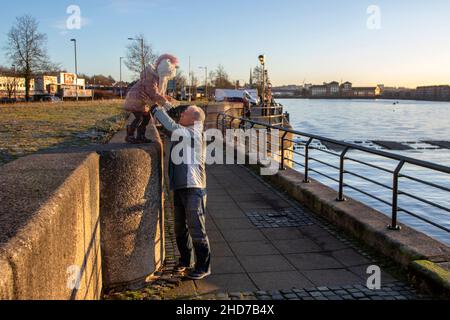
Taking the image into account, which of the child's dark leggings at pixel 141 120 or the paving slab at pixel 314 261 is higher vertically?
the child's dark leggings at pixel 141 120

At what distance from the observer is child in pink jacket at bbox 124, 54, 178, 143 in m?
4.47

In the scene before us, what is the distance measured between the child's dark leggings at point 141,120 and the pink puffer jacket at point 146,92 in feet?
0.22

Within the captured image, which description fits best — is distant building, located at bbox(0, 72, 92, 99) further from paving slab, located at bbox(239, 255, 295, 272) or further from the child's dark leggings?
paving slab, located at bbox(239, 255, 295, 272)

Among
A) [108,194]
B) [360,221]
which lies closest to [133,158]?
[108,194]

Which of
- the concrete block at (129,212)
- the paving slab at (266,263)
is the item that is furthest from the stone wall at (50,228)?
the paving slab at (266,263)

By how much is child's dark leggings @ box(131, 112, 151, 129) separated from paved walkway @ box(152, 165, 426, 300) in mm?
1486

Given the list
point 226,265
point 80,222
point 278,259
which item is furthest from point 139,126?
point 278,259

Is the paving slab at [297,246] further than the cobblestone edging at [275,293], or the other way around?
the paving slab at [297,246]

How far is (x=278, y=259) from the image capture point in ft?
17.3

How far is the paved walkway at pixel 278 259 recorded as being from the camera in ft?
14.2

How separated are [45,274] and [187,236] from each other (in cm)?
264

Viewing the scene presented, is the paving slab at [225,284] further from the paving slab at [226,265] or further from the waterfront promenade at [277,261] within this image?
the paving slab at [226,265]

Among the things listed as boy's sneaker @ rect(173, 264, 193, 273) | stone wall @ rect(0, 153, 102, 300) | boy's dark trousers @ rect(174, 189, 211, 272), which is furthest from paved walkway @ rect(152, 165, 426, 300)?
stone wall @ rect(0, 153, 102, 300)

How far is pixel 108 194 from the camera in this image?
3.97 m
